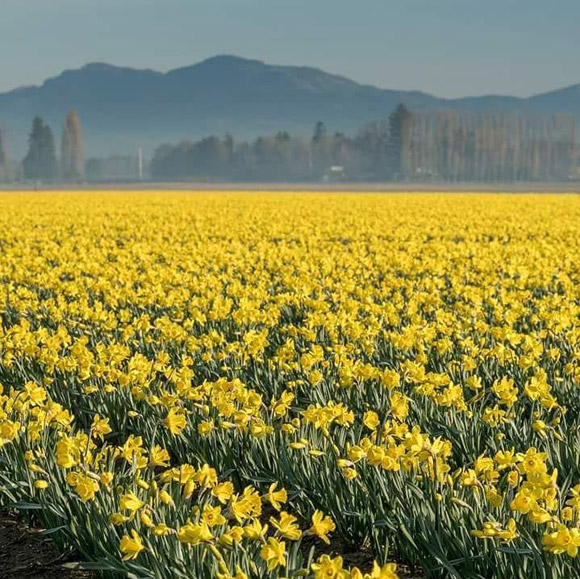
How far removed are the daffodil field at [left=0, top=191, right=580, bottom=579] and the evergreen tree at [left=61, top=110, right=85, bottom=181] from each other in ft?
583

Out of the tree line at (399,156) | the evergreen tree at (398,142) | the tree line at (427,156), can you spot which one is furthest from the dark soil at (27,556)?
the evergreen tree at (398,142)

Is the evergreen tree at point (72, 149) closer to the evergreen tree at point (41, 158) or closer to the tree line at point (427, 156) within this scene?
the evergreen tree at point (41, 158)

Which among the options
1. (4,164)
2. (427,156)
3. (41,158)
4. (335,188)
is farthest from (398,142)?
(4,164)

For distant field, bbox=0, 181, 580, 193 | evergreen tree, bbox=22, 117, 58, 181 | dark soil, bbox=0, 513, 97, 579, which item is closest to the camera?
dark soil, bbox=0, 513, 97, 579

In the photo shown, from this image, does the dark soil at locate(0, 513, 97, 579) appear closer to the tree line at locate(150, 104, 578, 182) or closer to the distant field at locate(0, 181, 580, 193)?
the distant field at locate(0, 181, 580, 193)

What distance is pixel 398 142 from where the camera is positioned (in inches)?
6560

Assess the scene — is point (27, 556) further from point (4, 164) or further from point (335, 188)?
point (4, 164)

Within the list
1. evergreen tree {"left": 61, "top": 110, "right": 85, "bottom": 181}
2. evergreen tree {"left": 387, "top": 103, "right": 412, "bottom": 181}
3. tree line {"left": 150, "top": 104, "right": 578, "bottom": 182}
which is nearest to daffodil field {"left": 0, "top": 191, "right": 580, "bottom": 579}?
tree line {"left": 150, "top": 104, "right": 578, "bottom": 182}

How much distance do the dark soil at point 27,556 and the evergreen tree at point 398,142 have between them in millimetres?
158953

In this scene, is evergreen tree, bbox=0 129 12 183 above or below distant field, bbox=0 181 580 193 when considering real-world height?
above

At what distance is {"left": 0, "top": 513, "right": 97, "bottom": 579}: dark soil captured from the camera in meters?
4.38

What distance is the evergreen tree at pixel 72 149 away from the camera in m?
182

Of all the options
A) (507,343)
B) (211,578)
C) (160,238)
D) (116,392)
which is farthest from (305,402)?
(160,238)

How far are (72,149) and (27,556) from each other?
18552cm
